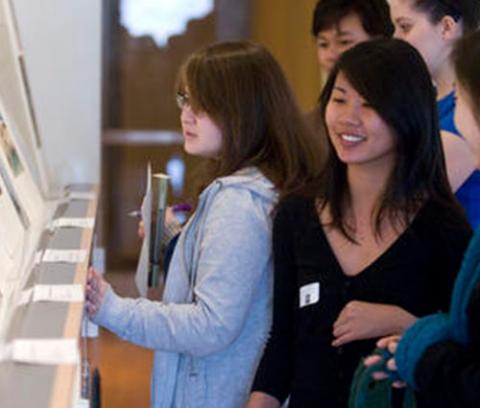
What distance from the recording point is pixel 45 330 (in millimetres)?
1141

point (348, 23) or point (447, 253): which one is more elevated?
point (348, 23)

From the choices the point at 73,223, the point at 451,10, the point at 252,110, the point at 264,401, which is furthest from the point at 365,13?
the point at 264,401

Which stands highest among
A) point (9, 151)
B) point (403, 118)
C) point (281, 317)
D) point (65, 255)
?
point (403, 118)

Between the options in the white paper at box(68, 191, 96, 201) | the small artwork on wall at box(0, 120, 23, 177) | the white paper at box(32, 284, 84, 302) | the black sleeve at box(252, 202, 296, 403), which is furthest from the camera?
the white paper at box(68, 191, 96, 201)

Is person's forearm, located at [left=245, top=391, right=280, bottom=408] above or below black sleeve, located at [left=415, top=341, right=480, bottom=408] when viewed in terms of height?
Result: below

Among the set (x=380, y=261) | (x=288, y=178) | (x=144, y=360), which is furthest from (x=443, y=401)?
(x=144, y=360)

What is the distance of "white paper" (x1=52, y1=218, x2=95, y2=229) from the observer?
1.91 meters

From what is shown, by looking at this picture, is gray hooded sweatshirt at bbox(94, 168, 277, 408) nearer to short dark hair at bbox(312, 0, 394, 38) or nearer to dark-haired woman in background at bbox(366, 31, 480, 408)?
dark-haired woman in background at bbox(366, 31, 480, 408)

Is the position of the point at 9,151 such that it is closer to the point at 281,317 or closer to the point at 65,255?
the point at 65,255

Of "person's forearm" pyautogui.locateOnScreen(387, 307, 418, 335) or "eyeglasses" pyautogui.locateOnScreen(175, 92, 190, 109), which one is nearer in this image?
"person's forearm" pyautogui.locateOnScreen(387, 307, 418, 335)

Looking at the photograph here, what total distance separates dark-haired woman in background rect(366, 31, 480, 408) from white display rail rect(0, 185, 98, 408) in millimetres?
446

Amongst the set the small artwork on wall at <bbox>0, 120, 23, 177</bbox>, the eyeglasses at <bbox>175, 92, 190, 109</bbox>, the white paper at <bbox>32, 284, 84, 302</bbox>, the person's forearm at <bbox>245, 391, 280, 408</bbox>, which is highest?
the eyeglasses at <bbox>175, 92, 190, 109</bbox>

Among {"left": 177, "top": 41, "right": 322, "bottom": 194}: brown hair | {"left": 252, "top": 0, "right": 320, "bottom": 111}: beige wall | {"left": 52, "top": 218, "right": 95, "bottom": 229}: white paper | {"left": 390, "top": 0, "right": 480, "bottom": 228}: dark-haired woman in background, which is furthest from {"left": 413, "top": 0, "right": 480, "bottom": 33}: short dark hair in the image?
{"left": 252, "top": 0, "right": 320, "bottom": 111}: beige wall

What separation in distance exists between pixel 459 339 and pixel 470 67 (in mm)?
374
